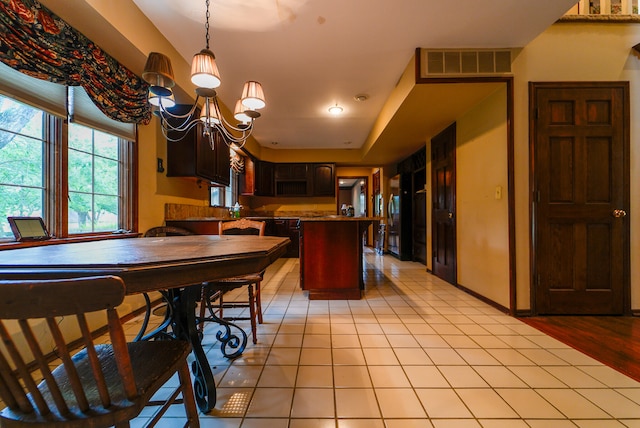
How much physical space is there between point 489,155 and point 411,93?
106 cm

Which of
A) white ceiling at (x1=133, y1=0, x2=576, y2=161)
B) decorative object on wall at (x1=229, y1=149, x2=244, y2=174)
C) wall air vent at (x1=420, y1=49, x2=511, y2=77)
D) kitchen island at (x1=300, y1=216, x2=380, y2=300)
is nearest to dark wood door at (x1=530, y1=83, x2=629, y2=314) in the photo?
wall air vent at (x1=420, y1=49, x2=511, y2=77)

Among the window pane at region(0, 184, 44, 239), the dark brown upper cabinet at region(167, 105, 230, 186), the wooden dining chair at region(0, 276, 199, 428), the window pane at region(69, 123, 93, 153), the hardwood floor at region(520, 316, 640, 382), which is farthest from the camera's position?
the dark brown upper cabinet at region(167, 105, 230, 186)

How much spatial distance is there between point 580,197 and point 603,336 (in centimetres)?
117

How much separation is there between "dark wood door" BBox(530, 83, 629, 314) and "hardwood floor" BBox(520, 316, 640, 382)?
114 millimetres

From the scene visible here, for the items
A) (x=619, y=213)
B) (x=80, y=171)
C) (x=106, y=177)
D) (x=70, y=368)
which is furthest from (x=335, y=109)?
(x=70, y=368)

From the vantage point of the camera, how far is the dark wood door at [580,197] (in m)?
2.31

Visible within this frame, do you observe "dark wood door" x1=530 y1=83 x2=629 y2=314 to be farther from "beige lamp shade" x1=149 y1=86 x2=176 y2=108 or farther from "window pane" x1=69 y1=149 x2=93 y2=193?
"window pane" x1=69 y1=149 x2=93 y2=193

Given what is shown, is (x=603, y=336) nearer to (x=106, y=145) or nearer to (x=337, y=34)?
(x=337, y=34)

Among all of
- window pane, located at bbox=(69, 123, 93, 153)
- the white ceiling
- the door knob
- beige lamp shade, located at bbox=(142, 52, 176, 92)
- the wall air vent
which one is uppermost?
the white ceiling

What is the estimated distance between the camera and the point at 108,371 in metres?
0.86

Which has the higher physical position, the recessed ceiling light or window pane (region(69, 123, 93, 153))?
the recessed ceiling light

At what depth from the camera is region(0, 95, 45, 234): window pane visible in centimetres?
154

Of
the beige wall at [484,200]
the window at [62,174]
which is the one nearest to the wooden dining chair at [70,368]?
the window at [62,174]

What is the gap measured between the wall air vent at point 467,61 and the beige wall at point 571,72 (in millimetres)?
146
